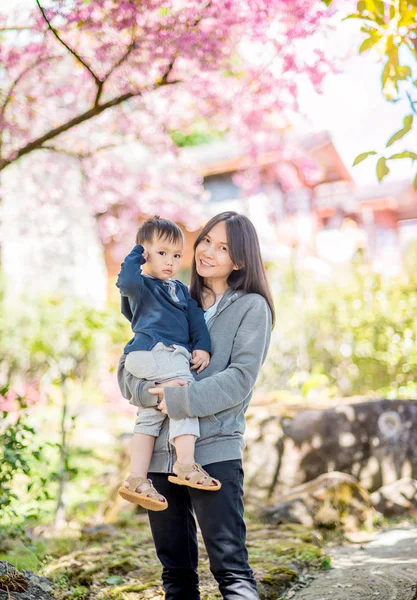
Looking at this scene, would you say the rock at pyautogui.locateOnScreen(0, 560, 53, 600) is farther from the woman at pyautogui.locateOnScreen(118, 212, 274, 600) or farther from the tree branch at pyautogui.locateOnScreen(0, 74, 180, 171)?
the tree branch at pyautogui.locateOnScreen(0, 74, 180, 171)

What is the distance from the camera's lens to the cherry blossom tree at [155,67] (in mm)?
4273

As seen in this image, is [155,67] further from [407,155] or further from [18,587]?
[18,587]

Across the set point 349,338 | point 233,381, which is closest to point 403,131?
point 233,381

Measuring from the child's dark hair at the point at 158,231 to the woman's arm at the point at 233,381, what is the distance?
434 mm

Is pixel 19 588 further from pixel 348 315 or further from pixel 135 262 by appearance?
pixel 348 315

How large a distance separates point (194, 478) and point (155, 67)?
11.3 ft

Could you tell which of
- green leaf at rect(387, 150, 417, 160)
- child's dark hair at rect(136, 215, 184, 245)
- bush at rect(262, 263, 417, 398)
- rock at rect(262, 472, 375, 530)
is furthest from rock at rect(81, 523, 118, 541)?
bush at rect(262, 263, 417, 398)

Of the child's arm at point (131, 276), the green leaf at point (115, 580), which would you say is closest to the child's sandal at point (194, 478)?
the child's arm at point (131, 276)

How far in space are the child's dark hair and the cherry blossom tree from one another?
4.87 ft

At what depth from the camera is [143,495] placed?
98.1 inches

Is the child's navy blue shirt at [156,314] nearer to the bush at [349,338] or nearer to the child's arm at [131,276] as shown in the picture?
the child's arm at [131,276]

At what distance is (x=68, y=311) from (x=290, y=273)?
605 cm

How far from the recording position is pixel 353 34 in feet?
18.7

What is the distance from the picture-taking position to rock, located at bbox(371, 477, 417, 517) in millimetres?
5594
